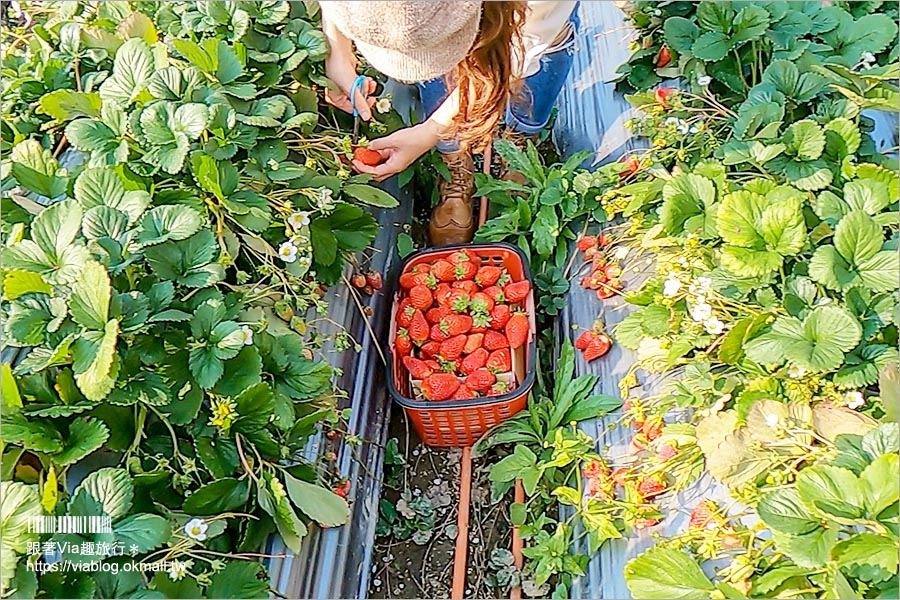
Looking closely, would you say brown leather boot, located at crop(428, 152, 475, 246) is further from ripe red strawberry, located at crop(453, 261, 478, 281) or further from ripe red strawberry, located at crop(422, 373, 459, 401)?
ripe red strawberry, located at crop(422, 373, 459, 401)

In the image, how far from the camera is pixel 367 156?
167cm

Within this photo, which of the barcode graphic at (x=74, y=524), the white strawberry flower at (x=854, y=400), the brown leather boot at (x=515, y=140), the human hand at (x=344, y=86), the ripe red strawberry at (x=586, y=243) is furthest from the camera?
the brown leather boot at (x=515, y=140)

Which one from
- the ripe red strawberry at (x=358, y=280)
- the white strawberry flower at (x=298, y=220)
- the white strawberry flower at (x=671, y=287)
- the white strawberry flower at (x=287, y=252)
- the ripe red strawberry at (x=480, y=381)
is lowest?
the ripe red strawberry at (x=480, y=381)

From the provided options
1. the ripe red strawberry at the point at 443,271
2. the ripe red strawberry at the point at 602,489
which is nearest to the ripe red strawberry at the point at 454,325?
the ripe red strawberry at the point at 443,271

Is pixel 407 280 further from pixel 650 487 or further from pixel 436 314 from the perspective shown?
pixel 650 487

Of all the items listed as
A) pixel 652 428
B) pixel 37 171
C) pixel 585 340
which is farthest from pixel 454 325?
pixel 37 171

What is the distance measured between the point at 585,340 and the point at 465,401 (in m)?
0.29

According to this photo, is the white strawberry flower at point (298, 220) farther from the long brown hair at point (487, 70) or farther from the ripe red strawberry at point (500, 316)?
the ripe red strawberry at point (500, 316)

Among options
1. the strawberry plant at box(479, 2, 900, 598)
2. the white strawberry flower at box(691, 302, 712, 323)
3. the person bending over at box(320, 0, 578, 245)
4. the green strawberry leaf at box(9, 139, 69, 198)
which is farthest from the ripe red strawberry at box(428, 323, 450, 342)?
the green strawberry leaf at box(9, 139, 69, 198)

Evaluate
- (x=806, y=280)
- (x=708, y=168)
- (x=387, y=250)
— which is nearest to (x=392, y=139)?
(x=387, y=250)

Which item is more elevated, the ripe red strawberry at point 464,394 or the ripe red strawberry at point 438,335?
the ripe red strawberry at point 438,335

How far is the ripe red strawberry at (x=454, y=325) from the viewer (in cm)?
172

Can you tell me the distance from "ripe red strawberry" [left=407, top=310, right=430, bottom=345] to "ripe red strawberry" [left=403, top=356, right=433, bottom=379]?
0.05 metres

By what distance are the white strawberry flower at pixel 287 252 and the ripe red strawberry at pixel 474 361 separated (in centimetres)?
51
